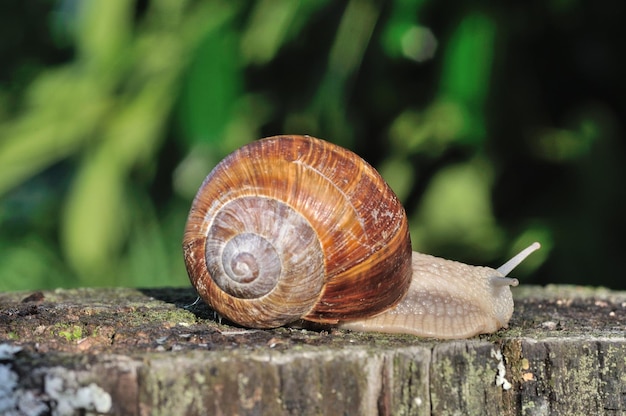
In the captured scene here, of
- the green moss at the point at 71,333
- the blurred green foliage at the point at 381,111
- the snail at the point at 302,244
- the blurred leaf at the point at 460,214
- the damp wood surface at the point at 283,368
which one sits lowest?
the damp wood surface at the point at 283,368

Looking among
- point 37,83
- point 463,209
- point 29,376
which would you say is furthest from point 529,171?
point 29,376

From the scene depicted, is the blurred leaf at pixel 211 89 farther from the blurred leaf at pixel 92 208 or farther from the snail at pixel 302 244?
the snail at pixel 302 244

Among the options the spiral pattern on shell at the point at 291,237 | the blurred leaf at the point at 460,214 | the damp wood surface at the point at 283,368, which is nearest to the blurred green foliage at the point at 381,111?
the blurred leaf at the point at 460,214

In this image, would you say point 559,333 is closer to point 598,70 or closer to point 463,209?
point 463,209

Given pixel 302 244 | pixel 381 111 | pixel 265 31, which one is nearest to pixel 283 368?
→ pixel 302 244

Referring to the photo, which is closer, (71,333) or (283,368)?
(283,368)

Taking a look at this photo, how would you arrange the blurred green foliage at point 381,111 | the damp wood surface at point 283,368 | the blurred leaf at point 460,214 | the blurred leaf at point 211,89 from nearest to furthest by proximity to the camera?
the damp wood surface at point 283,368, the blurred leaf at point 211,89, the blurred green foliage at point 381,111, the blurred leaf at point 460,214

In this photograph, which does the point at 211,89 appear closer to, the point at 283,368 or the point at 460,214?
the point at 460,214

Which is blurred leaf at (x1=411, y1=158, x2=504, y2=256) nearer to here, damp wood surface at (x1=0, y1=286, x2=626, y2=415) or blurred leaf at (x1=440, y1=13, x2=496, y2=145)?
blurred leaf at (x1=440, y1=13, x2=496, y2=145)
